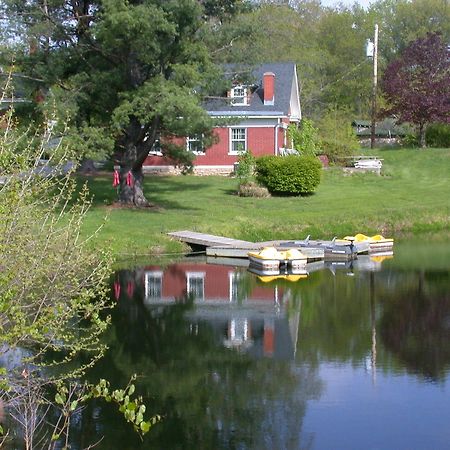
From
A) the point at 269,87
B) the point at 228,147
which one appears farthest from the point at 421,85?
the point at 228,147

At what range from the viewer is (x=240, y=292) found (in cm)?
2422

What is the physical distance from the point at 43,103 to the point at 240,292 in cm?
1078

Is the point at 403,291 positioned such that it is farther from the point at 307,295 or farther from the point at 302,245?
the point at 302,245

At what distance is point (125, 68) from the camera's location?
1266 inches

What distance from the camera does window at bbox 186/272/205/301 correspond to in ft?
78.4

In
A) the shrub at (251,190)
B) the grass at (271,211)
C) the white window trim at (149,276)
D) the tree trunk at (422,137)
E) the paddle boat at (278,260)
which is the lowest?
the white window trim at (149,276)

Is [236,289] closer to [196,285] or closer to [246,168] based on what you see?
[196,285]

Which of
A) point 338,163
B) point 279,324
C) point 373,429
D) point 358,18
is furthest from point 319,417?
point 358,18

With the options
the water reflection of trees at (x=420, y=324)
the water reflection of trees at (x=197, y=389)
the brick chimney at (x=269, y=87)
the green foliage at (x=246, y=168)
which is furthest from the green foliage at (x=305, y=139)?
the water reflection of trees at (x=197, y=389)

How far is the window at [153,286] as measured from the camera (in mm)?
23500

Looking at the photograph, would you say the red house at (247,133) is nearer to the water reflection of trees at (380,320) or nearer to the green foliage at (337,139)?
the green foliage at (337,139)

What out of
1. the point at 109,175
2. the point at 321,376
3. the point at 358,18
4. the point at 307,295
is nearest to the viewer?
the point at 321,376

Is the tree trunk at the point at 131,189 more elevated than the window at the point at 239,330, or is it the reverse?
the tree trunk at the point at 131,189

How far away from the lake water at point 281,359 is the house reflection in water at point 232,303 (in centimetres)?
3
